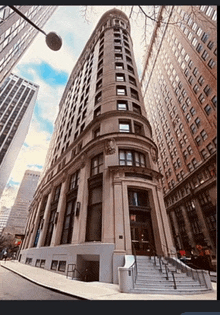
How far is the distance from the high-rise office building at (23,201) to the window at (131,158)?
152 metres

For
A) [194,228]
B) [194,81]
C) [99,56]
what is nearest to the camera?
[99,56]

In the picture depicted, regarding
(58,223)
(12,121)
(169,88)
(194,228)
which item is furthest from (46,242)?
(12,121)

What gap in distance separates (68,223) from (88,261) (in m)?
4.94

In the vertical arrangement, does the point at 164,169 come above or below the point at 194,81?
below

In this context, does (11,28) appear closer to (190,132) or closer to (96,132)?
(96,132)

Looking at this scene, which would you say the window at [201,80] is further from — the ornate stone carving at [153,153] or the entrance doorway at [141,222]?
the entrance doorway at [141,222]

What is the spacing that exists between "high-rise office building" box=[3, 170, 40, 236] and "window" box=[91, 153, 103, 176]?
149042 mm

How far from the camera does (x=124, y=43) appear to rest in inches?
1153

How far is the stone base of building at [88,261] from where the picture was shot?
373 inches

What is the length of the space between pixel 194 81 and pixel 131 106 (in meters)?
29.5

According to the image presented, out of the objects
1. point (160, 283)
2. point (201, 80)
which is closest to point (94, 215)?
point (160, 283)

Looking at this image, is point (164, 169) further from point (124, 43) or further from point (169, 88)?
point (124, 43)

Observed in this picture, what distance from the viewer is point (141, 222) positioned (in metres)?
12.6

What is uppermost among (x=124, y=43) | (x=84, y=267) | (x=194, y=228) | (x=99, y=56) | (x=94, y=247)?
(x=124, y=43)
